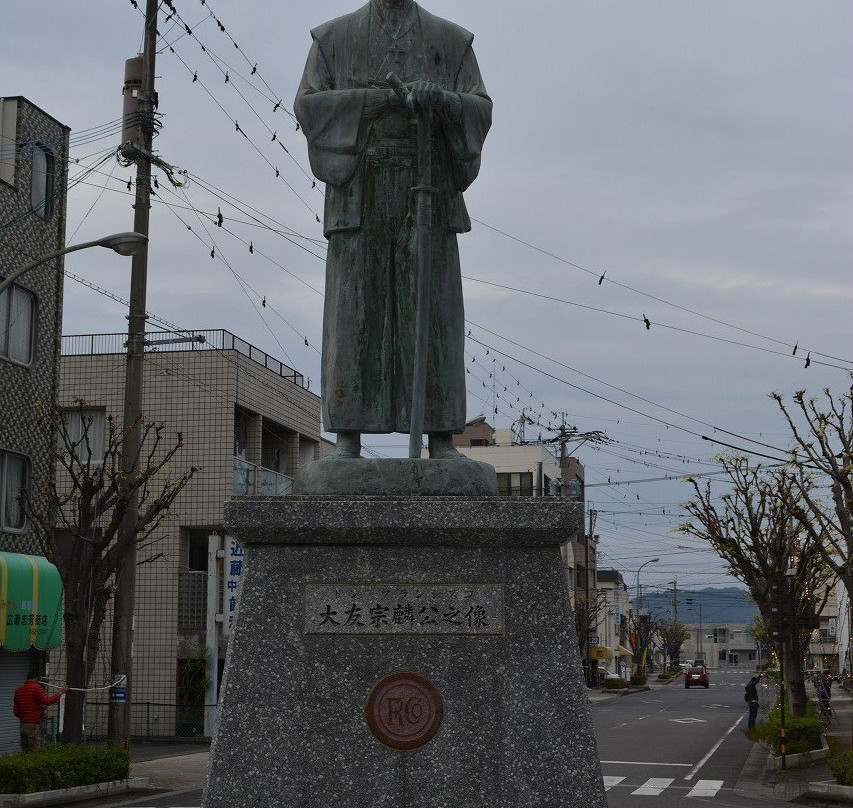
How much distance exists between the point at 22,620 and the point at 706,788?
12892 mm

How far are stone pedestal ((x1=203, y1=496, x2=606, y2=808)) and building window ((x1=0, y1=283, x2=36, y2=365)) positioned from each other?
19883 millimetres

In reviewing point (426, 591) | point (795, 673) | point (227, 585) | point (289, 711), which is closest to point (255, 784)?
point (289, 711)

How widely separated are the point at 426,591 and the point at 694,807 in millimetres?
13766

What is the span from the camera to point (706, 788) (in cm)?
2045

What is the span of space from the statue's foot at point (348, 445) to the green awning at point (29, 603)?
17554mm

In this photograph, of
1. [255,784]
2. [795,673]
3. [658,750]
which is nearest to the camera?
[255,784]

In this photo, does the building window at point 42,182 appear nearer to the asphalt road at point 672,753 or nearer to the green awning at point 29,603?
the green awning at point 29,603

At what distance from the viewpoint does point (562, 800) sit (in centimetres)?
546

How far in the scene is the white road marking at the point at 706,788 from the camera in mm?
19609

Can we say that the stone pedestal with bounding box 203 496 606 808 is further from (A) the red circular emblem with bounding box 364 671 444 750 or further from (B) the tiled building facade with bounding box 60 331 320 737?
(B) the tiled building facade with bounding box 60 331 320 737

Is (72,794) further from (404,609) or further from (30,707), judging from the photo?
(404,609)

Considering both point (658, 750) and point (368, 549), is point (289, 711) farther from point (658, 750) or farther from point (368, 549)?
point (658, 750)

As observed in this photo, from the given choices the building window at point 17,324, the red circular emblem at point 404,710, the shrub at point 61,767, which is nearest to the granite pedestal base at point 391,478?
the red circular emblem at point 404,710

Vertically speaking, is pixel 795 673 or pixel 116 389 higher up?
pixel 116 389
